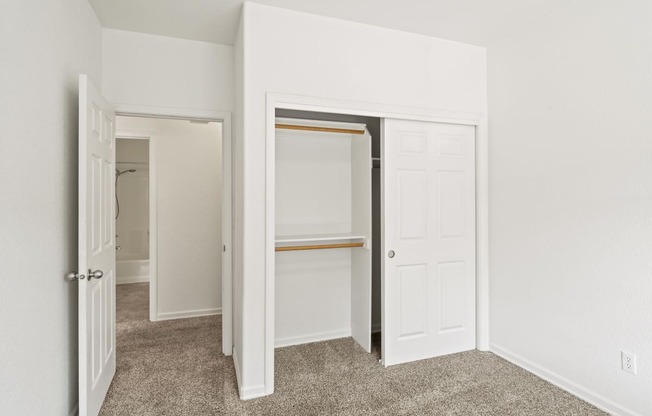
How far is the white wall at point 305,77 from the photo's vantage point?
2.32 m

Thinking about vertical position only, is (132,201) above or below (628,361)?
above

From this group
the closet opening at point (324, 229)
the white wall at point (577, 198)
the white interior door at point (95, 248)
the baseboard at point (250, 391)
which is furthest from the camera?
the closet opening at point (324, 229)

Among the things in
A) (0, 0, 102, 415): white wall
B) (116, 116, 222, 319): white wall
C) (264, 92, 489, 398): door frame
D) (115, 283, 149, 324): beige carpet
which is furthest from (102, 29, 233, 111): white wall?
(115, 283, 149, 324): beige carpet

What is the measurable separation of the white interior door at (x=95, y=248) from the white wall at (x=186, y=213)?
1.37 meters

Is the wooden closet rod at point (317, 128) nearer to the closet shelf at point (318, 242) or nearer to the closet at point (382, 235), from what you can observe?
the closet at point (382, 235)

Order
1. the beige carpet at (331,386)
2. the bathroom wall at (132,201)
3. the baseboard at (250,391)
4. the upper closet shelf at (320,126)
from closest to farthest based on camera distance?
the beige carpet at (331,386) < the baseboard at (250,391) < the upper closet shelf at (320,126) < the bathroom wall at (132,201)

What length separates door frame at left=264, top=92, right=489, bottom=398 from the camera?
2354mm

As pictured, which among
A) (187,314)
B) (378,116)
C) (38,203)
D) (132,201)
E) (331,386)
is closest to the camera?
(38,203)

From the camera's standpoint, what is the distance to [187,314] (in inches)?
155

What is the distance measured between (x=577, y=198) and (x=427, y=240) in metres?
1.06

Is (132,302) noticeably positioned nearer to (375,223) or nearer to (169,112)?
(169,112)

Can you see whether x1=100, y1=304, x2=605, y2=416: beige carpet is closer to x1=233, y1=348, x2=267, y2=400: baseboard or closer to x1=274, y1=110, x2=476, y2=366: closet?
x1=233, y1=348, x2=267, y2=400: baseboard


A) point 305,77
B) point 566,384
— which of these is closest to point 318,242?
point 305,77

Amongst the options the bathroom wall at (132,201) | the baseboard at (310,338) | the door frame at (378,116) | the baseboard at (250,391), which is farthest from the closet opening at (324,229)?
the bathroom wall at (132,201)
